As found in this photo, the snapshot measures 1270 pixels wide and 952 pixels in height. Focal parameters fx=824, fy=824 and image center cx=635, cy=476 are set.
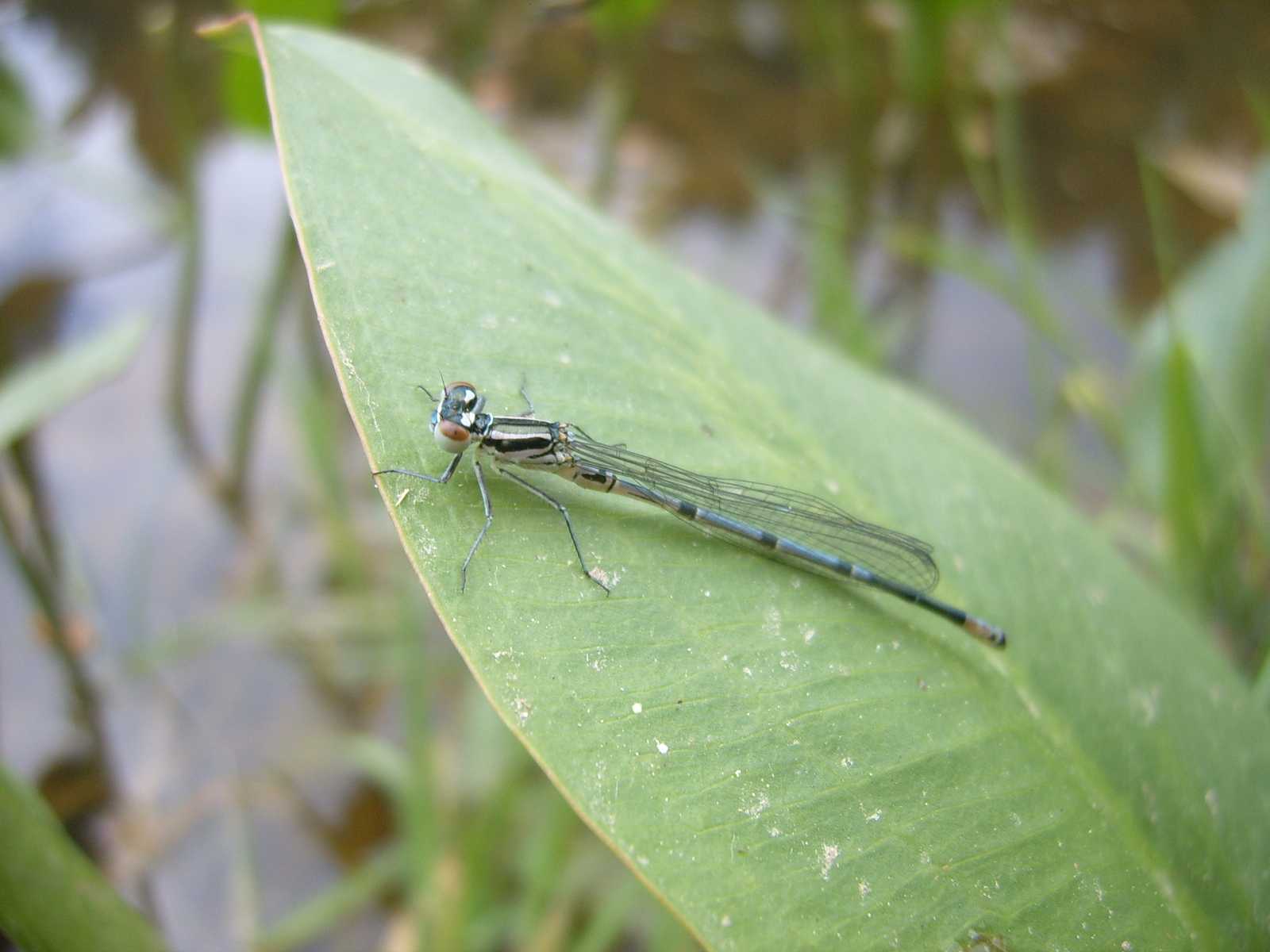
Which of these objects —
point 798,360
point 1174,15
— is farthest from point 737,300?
point 1174,15

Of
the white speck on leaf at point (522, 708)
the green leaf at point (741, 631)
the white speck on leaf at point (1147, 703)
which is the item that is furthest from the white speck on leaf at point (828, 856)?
the white speck on leaf at point (1147, 703)

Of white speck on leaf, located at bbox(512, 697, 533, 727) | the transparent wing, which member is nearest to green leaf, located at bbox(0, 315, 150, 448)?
the transparent wing

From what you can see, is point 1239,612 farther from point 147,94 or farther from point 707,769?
point 147,94

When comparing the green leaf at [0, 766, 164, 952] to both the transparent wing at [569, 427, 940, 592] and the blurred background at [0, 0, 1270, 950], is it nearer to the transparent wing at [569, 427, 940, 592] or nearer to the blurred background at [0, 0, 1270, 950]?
the blurred background at [0, 0, 1270, 950]

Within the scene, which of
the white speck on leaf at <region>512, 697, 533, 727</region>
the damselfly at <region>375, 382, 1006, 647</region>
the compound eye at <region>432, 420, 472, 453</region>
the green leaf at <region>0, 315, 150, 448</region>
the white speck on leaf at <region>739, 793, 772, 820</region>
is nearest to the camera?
the white speck on leaf at <region>512, 697, 533, 727</region>

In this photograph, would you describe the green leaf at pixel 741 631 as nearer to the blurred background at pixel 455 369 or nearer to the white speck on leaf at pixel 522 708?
the white speck on leaf at pixel 522 708

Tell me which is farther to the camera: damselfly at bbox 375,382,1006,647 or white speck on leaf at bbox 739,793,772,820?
damselfly at bbox 375,382,1006,647
